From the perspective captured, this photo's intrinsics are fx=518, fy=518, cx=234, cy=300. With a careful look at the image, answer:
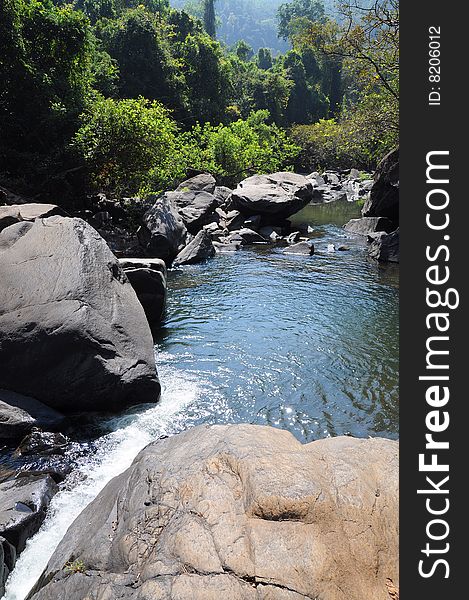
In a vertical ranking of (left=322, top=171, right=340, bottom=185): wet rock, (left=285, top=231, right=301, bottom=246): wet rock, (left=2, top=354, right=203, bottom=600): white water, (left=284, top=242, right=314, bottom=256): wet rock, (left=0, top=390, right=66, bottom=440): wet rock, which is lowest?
(left=2, top=354, right=203, bottom=600): white water

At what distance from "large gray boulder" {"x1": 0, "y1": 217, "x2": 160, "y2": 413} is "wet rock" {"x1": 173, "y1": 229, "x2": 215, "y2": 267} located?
27.5ft

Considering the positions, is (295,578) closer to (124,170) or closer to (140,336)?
(140,336)

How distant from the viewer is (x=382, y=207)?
21.4 meters

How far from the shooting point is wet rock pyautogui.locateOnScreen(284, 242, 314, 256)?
19581 mm

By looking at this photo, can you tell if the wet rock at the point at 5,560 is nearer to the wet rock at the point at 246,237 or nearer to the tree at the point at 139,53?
the wet rock at the point at 246,237

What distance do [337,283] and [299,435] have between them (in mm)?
8399

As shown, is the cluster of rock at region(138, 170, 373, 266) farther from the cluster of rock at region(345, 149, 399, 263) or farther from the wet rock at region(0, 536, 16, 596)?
the wet rock at region(0, 536, 16, 596)

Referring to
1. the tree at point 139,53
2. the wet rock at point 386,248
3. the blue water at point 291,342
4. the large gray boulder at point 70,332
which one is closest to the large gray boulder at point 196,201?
the blue water at point 291,342

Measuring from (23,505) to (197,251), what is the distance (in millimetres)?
13079

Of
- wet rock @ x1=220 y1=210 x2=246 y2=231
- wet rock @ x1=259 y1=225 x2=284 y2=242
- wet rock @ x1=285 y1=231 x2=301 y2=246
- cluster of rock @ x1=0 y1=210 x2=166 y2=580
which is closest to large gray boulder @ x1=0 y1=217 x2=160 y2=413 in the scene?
cluster of rock @ x1=0 y1=210 x2=166 y2=580

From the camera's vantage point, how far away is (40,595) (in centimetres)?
386

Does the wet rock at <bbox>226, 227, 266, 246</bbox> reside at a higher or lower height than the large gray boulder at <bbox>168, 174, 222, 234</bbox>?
lower

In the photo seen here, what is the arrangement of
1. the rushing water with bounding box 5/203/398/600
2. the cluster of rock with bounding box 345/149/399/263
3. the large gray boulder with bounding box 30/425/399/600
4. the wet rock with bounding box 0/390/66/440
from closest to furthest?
the large gray boulder with bounding box 30/425/399/600
the rushing water with bounding box 5/203/398/600
the wet rock with bounding box 0/390/66/440
the cluster of rock with bounding box 345/149/399/263

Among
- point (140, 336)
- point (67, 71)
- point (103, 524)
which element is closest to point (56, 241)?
point (140, 336)
